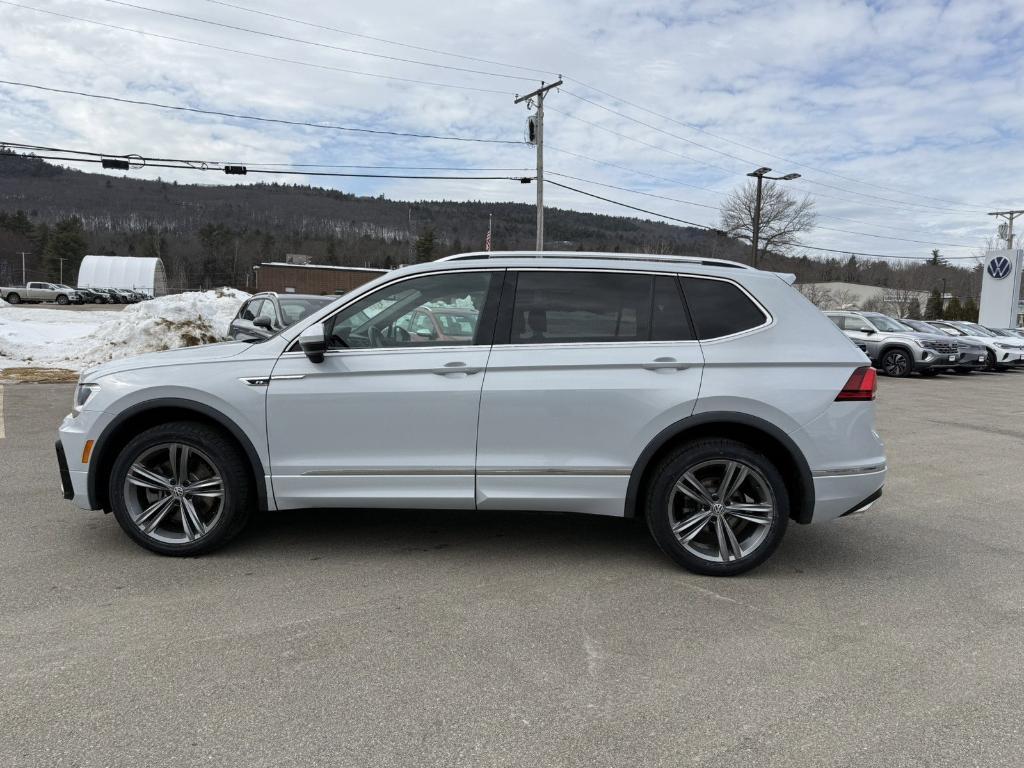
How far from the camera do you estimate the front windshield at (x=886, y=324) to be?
2008 centimetres

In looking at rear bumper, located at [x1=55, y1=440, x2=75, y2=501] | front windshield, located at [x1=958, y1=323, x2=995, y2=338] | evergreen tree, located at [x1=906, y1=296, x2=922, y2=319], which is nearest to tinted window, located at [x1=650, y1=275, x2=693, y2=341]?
rear bumper, located at [x1=55, y1=440, x2=75, y2=501]

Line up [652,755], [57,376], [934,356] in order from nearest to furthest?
1. [652,755]
2. [57,376]
3. [934,356]

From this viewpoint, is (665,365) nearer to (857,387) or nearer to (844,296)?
(857,387)

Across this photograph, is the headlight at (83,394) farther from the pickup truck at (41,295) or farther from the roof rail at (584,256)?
the pickup truck at (41,295)

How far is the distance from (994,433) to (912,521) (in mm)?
5559

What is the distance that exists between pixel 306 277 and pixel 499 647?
217 feet

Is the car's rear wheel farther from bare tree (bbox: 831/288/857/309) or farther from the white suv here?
bare tree (bbox: 831/288/857/309)

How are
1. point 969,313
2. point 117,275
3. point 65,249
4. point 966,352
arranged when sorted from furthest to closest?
point 65,249
point 117,275
point 969,313
point 966,352

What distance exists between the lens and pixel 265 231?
469 feet

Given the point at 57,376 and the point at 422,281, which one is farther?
the point at 57,376

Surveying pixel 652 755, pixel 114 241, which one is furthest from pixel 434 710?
pixel 114 241

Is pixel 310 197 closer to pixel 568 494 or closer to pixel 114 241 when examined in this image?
pixel 114 241

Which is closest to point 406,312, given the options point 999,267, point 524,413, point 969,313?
point 524,413

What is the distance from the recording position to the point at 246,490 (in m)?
4.19
